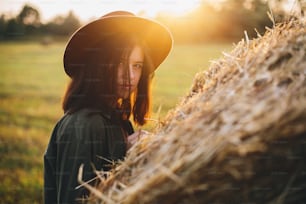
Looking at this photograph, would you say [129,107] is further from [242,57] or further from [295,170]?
[295,170]

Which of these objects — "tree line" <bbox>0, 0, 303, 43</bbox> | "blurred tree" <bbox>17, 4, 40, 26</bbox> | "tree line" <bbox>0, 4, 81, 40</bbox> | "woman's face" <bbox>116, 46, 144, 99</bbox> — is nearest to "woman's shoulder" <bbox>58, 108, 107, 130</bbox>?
"woman's face" <bbox>116, 46, 144, 99</bbox>

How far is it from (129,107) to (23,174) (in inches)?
116

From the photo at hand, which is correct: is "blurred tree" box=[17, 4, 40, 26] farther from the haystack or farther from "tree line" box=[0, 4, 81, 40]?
the haystack

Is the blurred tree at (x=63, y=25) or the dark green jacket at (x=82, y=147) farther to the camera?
the blurred tree at (x=63, y=25)

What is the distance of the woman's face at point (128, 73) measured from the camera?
7.70 ft

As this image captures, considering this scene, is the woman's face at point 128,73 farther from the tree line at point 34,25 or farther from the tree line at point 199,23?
the tree line at point 34,25

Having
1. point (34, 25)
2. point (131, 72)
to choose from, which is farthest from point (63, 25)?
point (131, 72)

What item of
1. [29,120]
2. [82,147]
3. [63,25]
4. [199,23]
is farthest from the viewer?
[63,25]

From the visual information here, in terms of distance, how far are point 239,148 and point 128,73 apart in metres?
1.09

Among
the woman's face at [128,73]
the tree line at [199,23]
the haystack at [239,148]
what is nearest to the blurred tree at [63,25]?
the tree line at [199,23]

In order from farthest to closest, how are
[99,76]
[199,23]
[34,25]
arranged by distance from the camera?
[34,25], [199,23], [99,76]

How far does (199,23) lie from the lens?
102 feet

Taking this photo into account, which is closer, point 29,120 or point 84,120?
point 84,120

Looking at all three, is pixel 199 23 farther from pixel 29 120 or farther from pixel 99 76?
pixel 99 76
